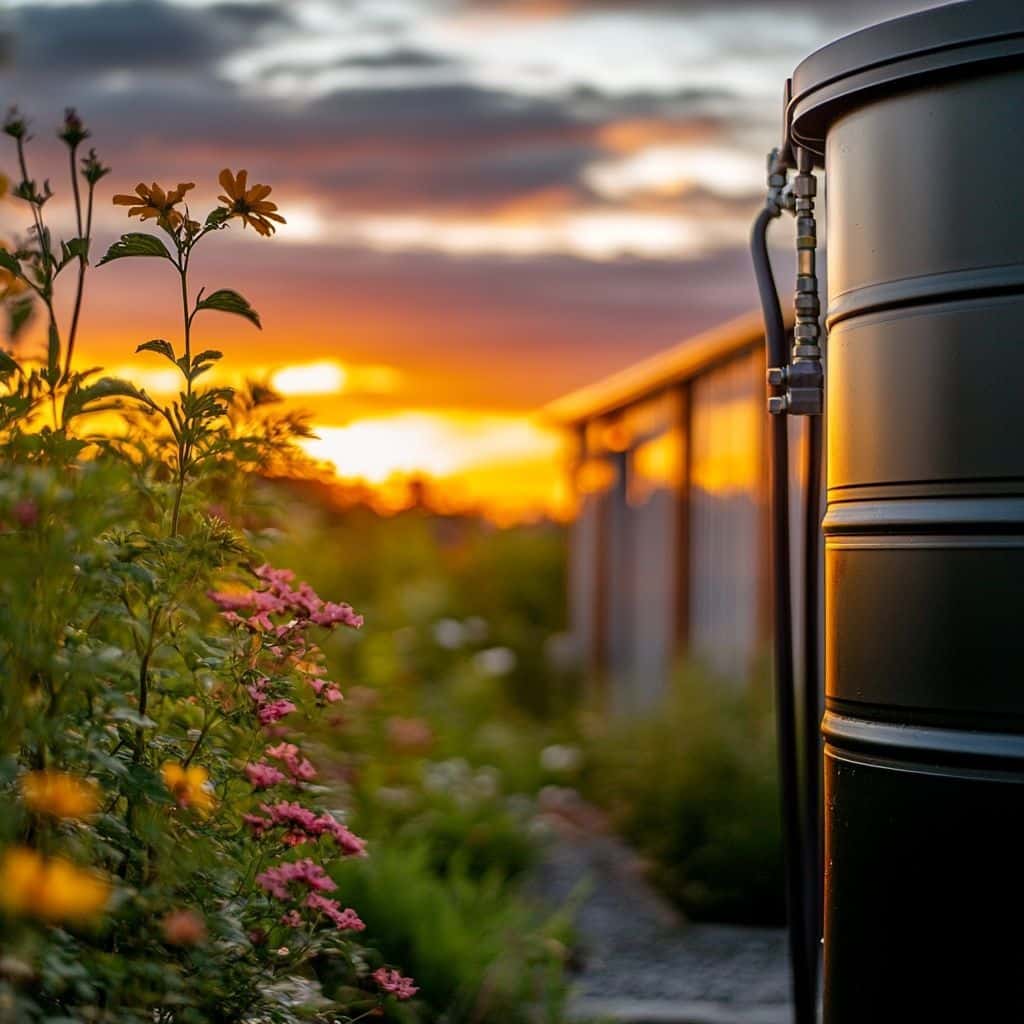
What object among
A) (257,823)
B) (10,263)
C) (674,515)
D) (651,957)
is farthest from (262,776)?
(674,515)

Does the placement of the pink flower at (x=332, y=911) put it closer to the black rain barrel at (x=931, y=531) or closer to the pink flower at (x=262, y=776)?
the pink flower at (x=262, y=776)

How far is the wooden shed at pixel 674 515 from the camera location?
6930 millimetres

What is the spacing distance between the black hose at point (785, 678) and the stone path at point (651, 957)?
2.97ft

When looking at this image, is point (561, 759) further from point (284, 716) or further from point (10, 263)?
point (10, 263)

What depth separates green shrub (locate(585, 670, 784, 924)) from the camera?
16.5 ft

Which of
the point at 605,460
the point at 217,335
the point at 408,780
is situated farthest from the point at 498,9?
the point at 605,460

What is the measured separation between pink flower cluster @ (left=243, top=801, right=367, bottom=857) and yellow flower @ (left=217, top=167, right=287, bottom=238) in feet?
2.44

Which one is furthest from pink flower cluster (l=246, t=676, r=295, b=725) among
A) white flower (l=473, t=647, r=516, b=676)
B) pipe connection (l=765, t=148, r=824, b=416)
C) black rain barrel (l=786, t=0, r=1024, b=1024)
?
white flower (l=473, t=647, r=516, b=676)

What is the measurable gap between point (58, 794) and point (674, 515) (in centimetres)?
687

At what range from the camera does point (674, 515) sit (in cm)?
813

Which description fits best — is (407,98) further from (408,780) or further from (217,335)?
(217,335)

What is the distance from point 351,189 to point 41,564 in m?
5.45

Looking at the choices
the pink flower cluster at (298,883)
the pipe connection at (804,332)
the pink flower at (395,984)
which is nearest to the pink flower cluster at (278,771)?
the pink flower cluster at (298,883)

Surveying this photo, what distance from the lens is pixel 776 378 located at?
7.56ft
